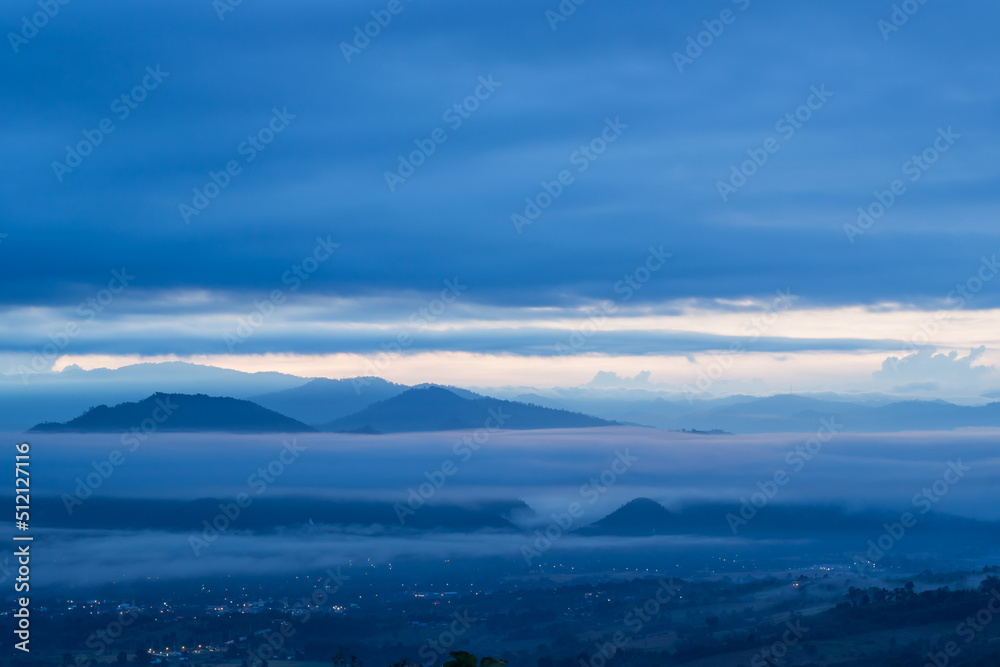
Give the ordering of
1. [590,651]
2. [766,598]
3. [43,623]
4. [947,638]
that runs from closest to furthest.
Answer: [947,638] < [590,651] < [43,623] < [766,598]

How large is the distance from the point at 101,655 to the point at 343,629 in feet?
136

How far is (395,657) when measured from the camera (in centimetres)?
14900

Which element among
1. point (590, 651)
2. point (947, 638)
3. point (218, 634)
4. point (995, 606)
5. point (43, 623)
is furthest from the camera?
point (43, 623)

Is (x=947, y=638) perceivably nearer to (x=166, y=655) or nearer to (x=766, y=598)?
→ (x=766, y=598)

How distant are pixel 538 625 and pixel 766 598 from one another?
1832 inches

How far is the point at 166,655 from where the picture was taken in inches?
5699

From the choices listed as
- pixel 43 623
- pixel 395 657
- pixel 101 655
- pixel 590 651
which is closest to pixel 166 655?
pixel 101 655

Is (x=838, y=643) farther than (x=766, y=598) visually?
No

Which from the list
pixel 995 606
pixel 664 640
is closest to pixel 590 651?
pixel 664 640

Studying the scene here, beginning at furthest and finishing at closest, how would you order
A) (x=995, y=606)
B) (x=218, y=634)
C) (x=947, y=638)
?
(x=218, y=634) → (x=995, y=606) → (x=947, y=638)

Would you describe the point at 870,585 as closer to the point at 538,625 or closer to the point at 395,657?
the point at 538,625

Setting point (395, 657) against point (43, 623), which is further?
point (43, 623)

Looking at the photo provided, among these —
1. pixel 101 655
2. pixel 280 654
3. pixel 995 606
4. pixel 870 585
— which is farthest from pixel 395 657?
pixel 870 585

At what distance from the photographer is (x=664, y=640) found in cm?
16025
